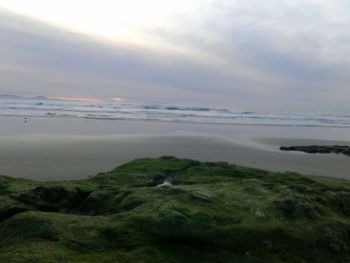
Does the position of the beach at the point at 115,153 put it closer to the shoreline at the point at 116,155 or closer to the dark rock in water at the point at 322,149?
the shoreline at the point at 116,155

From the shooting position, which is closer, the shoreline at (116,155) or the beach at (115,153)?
the shoreline at (116,155)

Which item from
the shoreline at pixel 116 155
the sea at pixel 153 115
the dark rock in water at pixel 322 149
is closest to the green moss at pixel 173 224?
the shoreline at pixel 116 155

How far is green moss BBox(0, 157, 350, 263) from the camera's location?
359 inches

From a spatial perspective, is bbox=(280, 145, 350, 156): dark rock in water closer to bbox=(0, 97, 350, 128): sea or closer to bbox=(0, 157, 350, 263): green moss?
bbox=(0, 157, 350, 263): green moss

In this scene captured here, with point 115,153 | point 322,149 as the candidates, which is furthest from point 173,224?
point 322,149

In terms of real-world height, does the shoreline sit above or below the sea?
below

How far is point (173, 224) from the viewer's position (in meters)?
9.98

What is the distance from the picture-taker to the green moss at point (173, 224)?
9.11m

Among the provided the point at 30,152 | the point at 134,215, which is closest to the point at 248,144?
the point at 30,152

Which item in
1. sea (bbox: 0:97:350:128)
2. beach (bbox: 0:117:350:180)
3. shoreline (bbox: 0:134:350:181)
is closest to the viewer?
shoreline (bbox: 0:134:350:181)

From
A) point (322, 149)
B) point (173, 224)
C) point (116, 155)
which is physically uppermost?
point (322, 149)

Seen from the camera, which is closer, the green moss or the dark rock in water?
the green moss

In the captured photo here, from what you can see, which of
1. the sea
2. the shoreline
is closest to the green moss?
the shoreline

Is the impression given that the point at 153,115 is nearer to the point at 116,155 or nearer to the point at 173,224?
the point at 116,155
